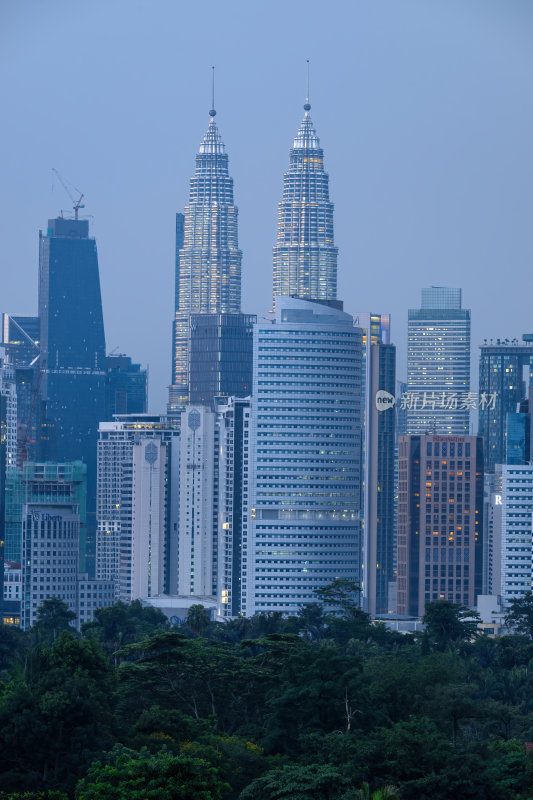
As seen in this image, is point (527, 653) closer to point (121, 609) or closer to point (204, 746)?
point (121, 609)

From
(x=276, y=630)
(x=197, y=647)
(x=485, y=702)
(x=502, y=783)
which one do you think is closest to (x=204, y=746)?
(x=502, y=783)

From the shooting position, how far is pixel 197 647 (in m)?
115

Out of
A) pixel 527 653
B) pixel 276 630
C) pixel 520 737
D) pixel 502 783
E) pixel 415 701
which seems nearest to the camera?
pixel 502 783

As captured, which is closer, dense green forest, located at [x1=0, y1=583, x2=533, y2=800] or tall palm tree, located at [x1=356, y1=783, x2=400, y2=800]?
tall palm tree, located at [x1=356, y1=783, x2=400, y2=800]

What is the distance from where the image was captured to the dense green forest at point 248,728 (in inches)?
3310

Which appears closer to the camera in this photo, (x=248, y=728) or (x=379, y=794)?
(x=379, y=794)

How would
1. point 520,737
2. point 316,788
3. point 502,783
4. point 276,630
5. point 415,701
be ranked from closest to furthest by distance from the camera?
1. point 316,788
2. point 502,783
3. point 415,701
4. point 520,737
5. point 276,630

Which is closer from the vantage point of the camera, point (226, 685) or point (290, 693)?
point (290, 693)

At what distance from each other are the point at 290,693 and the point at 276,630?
266 ft

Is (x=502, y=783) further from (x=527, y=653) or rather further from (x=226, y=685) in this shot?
(x=527, y=653)

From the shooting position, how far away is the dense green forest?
3310 inches

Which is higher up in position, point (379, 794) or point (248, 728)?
point (379, 794)

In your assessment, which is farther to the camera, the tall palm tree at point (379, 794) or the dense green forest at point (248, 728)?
the dense green forest at point (248, 728)

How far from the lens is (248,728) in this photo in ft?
341
